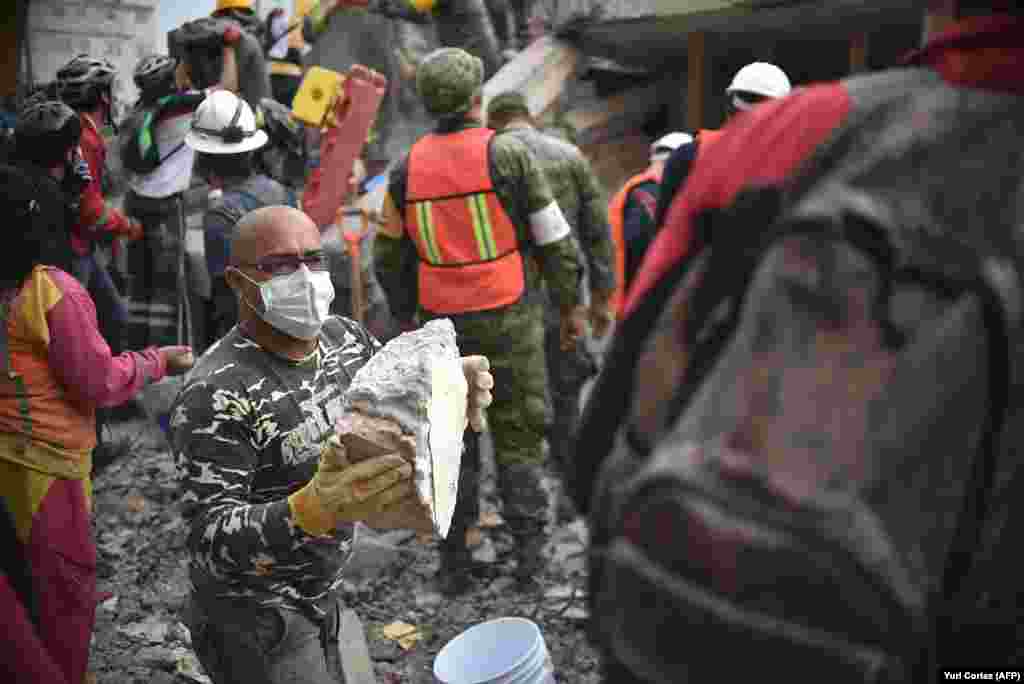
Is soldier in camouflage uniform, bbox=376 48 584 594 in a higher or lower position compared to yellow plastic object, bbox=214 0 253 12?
lower

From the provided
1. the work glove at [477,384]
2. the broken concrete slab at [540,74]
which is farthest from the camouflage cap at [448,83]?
the broken concrete slab at [540,74]

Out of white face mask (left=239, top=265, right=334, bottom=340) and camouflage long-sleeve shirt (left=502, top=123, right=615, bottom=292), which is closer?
white face mask (left=239, top=265, right=334, bottom=340)

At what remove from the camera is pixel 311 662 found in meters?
3.01

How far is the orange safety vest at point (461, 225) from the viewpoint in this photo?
4.64 metres

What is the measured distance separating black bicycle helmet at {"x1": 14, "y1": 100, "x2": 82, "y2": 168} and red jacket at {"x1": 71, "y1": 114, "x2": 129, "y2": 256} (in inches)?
29.5

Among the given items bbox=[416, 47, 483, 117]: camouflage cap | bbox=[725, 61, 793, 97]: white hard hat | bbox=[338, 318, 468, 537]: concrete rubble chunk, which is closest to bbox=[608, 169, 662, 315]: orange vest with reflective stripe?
bbox=[725, 61, 793, 97]: white hard hat

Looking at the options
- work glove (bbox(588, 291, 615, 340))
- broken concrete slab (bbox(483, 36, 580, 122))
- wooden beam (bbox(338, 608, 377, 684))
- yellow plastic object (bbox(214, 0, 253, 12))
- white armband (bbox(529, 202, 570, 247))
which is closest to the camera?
wooden beam (bbox(338, 608, 377, 684))

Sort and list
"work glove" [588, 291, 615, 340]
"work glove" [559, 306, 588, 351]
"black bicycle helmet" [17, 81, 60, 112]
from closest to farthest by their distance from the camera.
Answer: "work glove" [559, 306, 588, 351], "work glove" [588, 291, 615, 340], "black bicycle helmet" [17, 81, 60, 112]

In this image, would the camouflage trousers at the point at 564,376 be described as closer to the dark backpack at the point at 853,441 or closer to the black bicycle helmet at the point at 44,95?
the black bicycle helmet at the point at 44,95

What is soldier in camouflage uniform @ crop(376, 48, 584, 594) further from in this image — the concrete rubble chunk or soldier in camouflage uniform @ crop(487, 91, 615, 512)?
the concrete rubble chunk

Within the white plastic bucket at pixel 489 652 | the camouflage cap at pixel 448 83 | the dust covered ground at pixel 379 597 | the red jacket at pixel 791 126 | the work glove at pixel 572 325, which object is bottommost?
the dust covered ground at pixel 379 597

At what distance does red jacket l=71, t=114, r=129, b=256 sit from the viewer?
5789 mm

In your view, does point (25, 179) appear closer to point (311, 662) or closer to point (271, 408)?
point (271, 408)

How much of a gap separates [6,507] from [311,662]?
133 cm
